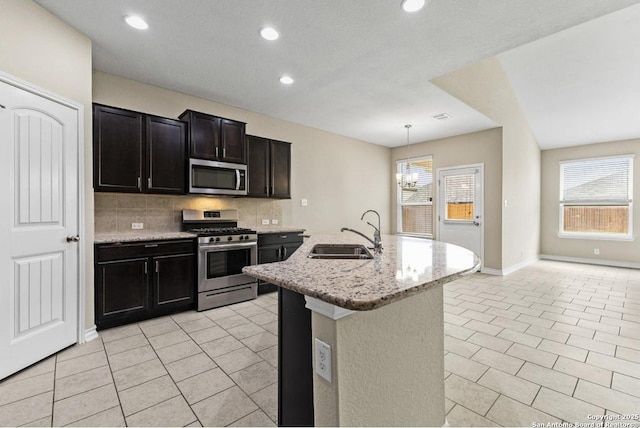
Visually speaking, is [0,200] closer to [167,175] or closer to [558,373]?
[167,175]

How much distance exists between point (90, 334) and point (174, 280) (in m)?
0.83

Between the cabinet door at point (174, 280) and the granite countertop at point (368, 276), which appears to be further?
the cabinet door at point (174, 280)

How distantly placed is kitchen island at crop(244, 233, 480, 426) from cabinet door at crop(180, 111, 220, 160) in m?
2.60

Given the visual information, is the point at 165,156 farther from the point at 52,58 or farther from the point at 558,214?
the point at 558,214

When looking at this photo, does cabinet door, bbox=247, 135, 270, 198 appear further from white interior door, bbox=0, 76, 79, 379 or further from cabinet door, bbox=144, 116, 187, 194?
white interior door, bbox=0, 76, 79, 379

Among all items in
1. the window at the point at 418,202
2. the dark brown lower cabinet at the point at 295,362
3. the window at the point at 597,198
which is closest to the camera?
the dark brown lower cabinet at the point at 295,362

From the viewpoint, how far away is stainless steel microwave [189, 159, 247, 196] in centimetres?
346

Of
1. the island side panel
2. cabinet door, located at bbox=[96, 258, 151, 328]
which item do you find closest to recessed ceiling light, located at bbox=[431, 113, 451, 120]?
the island side panel

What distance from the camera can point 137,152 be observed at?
3105 mm

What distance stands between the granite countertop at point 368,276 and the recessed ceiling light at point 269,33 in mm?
2041

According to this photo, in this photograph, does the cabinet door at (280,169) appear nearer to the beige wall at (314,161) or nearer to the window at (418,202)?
the beige wall at (314,161)

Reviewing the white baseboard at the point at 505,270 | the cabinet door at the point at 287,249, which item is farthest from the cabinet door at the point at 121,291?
the white baseboard at the point at 505,270

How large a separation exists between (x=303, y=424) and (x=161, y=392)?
1.19 m

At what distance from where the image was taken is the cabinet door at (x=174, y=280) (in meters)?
3.09
